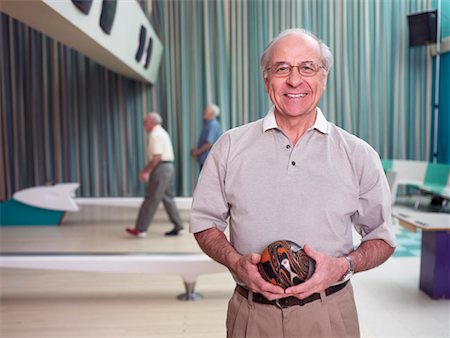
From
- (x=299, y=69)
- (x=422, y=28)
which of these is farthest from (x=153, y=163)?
(x=299, y=69)

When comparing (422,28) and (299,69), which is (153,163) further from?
(299,69)

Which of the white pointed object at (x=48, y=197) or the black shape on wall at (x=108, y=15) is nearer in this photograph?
the black shape on wall at (x=108, y=15)

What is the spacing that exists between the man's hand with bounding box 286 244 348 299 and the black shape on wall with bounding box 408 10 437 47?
1.35m

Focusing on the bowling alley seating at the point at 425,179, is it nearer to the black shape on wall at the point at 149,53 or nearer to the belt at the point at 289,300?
the black shape on wall at the point at 149,53

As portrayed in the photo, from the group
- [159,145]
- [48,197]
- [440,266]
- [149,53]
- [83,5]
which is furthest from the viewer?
[149,53]

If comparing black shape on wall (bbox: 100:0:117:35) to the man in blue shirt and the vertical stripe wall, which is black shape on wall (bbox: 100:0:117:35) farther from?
the man in blue shirt

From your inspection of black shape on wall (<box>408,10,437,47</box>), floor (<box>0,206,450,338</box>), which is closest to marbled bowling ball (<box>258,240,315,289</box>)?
black shape on wall (<box>408,10,437,47</box>)

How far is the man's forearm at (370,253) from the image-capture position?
1343 millimetres

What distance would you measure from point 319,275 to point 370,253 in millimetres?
221

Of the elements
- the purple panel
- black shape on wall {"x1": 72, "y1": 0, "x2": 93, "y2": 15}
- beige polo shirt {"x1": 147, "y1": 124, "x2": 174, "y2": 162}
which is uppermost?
black shape on wall {"x1": 72, "y1": 0, "x2": 93, "y2": 15}

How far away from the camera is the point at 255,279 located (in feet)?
4.10

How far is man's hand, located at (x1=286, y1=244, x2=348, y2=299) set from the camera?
121 cm

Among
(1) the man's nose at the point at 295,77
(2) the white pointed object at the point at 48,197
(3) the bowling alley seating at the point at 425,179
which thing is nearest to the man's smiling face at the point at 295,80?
(1) the man's nose at the point at 295,77

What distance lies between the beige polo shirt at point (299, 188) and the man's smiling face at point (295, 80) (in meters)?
0.08
